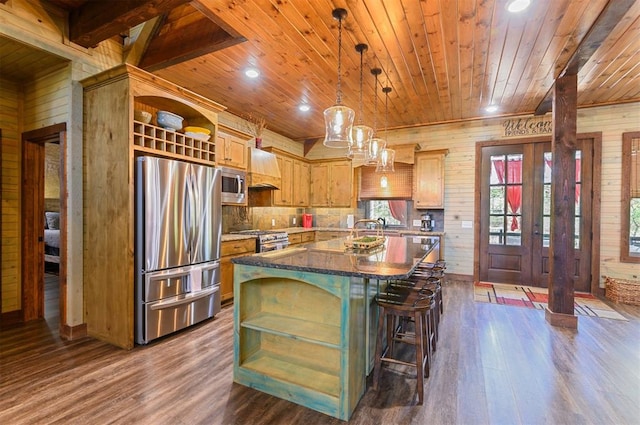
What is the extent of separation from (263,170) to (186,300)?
8.44ft

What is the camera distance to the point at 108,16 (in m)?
2.60

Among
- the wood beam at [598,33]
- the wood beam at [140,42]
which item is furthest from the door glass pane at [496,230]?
the wood beam at [140,42]

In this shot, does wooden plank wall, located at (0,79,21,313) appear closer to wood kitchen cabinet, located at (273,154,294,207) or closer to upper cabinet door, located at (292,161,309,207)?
wood kitchen cabinet, located at (273,154,294,207)

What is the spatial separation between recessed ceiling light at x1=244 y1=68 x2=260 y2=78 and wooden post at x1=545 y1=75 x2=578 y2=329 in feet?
12.0

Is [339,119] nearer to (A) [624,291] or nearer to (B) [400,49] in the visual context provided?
(B) [400,49]

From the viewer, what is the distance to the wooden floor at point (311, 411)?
192 cm

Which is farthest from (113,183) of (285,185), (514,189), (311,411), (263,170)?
(514,189)

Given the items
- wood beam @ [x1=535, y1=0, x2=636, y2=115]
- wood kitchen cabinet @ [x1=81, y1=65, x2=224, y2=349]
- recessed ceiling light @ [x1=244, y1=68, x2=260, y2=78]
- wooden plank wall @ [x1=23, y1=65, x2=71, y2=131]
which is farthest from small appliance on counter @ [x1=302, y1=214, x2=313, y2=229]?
wood beam @ [x1=535, y1=0, x2=636, y2=115]

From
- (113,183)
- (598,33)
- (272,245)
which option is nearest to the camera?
(598,33)

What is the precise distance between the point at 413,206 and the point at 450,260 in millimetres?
1245

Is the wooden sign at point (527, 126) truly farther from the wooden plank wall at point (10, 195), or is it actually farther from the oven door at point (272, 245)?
the wooden plank wall at point (10, 195)

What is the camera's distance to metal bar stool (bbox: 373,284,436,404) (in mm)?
2113

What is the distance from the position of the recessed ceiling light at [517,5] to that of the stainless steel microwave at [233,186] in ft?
12.1

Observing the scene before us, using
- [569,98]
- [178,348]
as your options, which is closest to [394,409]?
[178,348]
